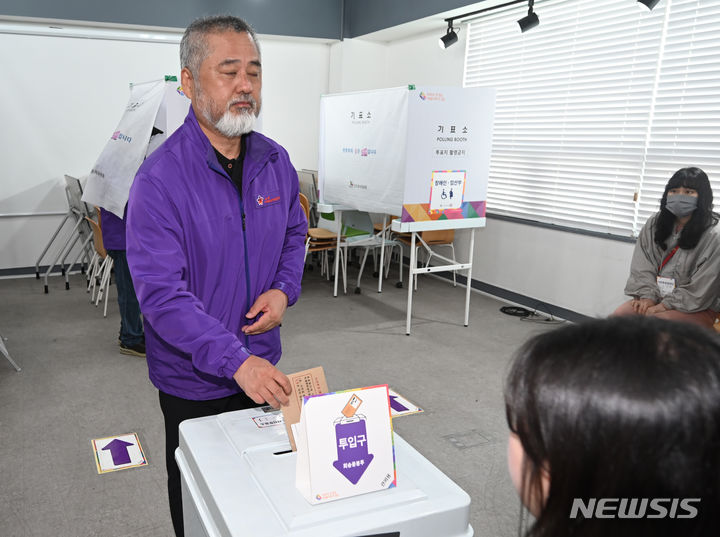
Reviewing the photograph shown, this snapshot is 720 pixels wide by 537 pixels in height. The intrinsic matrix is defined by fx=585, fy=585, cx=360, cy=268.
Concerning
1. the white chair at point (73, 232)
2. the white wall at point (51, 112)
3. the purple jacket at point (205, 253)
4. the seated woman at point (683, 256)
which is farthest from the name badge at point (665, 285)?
the white wall at point (51, 112)

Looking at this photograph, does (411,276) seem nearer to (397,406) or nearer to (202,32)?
(397,406)

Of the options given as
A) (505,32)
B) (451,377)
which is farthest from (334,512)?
(505,32)

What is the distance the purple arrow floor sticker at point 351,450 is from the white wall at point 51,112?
5.94 m

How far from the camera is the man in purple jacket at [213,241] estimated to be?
4.21 ft

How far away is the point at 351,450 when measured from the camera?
97 cm

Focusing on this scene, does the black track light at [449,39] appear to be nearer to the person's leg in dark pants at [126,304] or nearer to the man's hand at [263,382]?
the person's leg in dark pants at [126,304]

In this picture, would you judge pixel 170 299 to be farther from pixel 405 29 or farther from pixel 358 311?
pixel 405 29

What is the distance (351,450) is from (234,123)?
0.85 m

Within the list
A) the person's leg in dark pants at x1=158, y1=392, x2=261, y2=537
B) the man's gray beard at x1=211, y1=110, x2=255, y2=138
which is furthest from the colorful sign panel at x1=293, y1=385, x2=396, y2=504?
the man's gray beard at x1=211, y1=110, x2=255, y2=138

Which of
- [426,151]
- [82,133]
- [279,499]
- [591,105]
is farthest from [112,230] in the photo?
[591,105]

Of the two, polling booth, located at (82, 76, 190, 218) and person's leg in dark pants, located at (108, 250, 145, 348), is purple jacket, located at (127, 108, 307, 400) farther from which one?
person's leg in dark pants, located at (108, 250, 145, 348)

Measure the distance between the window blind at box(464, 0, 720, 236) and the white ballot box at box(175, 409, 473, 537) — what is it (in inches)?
147

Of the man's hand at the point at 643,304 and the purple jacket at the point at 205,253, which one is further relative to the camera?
the man's hand at the point at 643,304

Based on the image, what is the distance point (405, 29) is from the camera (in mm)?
6312
